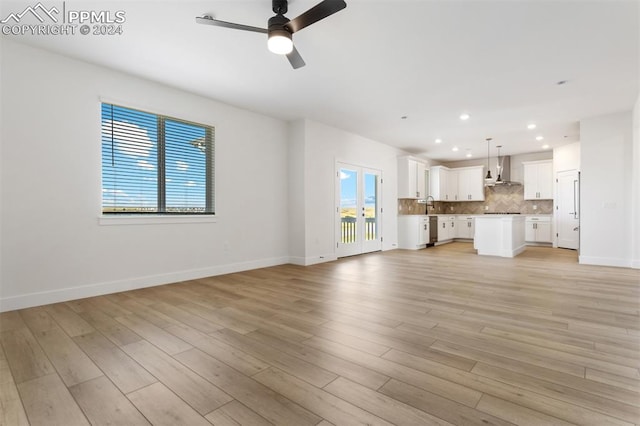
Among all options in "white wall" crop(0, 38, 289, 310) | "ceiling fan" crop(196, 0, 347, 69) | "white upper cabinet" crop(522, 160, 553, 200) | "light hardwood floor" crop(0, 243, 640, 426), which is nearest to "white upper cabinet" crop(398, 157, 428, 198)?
"white upper cabinet" crop(522, 160, 553, 200)

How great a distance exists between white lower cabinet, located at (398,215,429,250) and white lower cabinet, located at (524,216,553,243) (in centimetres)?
330

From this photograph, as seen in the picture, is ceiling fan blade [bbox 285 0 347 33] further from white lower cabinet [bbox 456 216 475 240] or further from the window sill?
white lower cabinet [bbox 456 216 475 240]

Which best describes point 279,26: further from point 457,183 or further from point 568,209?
point 457,183

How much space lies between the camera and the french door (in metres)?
6.95

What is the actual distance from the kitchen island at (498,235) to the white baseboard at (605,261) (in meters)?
1.33

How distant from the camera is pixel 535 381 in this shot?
6.03 feet

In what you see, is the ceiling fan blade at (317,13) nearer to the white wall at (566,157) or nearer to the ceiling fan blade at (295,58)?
the ceiling fan blade at (295,58)

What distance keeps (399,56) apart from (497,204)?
8.72m

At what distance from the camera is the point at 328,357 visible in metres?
2.16

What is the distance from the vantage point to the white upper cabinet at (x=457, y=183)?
33.6 ft

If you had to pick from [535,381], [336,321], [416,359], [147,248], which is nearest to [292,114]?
[147,248]

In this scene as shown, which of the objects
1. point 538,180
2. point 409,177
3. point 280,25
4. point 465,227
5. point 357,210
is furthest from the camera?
point 465,227
